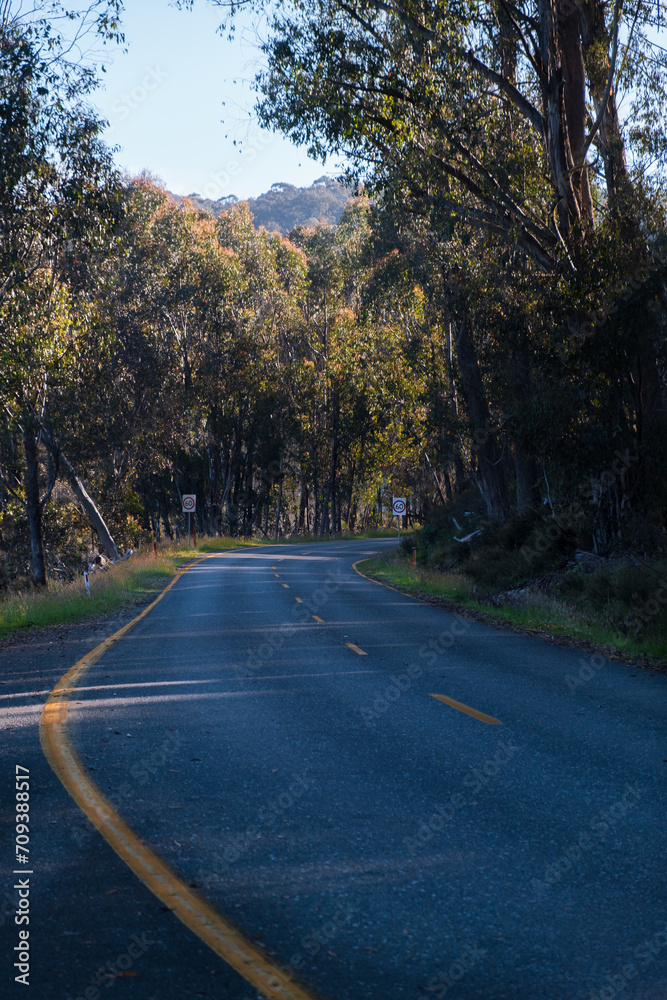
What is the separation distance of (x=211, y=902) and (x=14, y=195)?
16646 mm

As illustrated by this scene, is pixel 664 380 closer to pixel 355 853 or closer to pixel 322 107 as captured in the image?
pixel 322 107

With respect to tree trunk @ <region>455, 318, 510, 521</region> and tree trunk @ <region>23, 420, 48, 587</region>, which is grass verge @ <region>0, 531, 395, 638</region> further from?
tree trunk @ <region>455, 318, 510, 521</region>

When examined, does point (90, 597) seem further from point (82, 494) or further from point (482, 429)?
point (82, 494)

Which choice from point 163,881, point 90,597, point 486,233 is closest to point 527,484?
point 486,233

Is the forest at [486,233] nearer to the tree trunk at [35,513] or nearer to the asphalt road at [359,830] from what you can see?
the tree trunk at [35,513]

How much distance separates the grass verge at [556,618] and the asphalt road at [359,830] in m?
1.86

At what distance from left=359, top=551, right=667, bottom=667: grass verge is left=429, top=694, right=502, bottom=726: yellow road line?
4121mm

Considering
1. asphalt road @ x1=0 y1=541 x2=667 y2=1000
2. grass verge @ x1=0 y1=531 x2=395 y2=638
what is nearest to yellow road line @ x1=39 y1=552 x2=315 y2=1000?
asphalt road @ x1=0 y1=541 x2=667 y2=1000

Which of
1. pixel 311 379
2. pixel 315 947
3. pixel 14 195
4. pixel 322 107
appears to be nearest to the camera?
pixel 315 947

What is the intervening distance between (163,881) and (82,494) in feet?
110

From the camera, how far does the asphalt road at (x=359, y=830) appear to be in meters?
3.91

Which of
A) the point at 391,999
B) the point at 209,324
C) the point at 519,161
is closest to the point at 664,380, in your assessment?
the point at 519,161

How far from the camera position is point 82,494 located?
122 feet

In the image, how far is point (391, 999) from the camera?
3.63 metres
